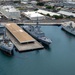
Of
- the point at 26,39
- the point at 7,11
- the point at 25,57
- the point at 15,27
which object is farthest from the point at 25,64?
the point at 7,11

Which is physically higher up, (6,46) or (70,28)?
(6,46)

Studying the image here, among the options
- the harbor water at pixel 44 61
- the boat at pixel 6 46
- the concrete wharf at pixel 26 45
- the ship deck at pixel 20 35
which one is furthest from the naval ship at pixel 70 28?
the boat at pixel 6 46

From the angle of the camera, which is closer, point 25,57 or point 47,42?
point 25,57

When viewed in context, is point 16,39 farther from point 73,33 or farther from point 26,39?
point 73,33

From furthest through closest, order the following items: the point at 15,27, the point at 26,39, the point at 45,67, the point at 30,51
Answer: the point at 15,27 → the point at 26,39 → the point at 30,51 → the point at 45,67

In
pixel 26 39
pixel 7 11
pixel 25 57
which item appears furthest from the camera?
pixel 7 11

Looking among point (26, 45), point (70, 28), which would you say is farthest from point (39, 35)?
point (70, 28)

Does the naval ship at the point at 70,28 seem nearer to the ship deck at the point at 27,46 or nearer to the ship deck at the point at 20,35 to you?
the ship deck at the point at 20,35

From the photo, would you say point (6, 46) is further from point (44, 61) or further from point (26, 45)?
point (44, 61)
